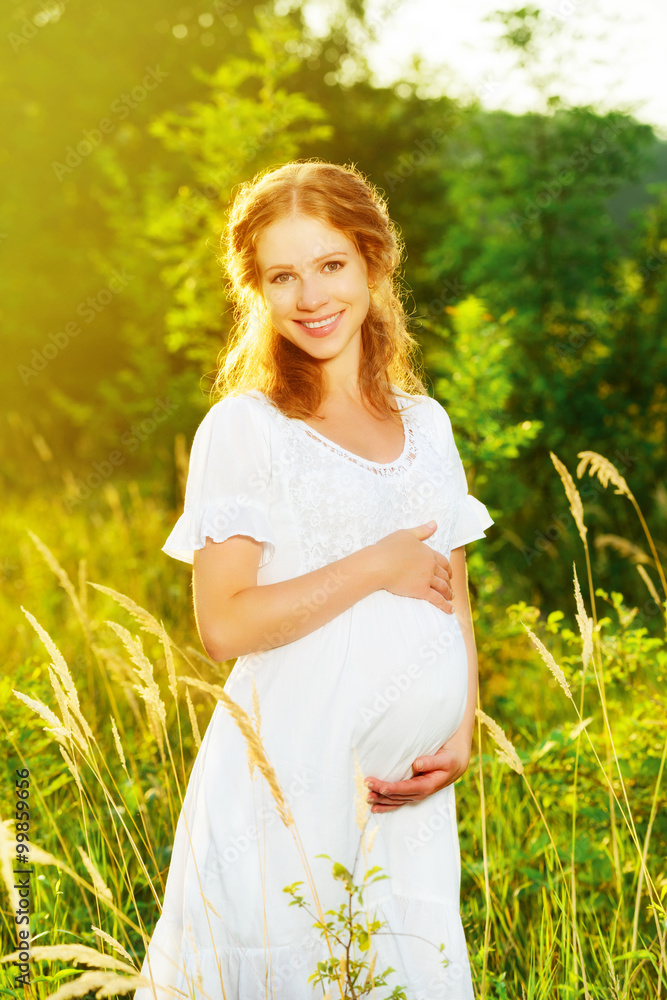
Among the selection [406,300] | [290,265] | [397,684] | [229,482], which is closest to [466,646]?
[397,684]

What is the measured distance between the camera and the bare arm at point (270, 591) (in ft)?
5.06

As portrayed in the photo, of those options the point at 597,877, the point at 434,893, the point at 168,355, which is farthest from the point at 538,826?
the point at 168,355

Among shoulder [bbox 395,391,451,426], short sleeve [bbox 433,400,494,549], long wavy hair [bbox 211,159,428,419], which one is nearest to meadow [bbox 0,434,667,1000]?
short sleeve [bbox 433,400,494,549]

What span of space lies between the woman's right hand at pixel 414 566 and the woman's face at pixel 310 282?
46cm

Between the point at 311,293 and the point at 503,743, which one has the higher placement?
the point at 311,293

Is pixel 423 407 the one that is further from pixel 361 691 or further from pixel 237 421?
pixel 361 691

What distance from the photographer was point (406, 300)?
196 inches

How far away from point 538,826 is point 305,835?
143 cm

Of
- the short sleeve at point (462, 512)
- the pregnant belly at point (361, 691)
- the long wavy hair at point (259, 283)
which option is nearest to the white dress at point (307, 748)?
the pregnant belly at point (361, 691)

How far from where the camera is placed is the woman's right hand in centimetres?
163

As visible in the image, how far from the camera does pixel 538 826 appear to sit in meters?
2.73

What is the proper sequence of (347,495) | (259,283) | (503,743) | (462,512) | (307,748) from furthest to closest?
(462,512)
(259,283)
(347,495)
(307,748)
(503,743)

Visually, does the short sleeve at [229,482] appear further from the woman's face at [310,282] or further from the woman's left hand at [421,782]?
the woman's left hand at [421,782]

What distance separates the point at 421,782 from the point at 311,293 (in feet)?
3.34
